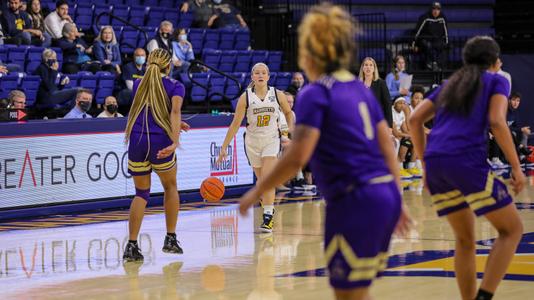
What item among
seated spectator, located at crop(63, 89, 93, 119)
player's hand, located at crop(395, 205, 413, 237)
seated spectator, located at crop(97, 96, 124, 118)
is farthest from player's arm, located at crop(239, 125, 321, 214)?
seated spectator, located at crop(97, 96, 124, 118)

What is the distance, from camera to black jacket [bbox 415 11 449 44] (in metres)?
23.3

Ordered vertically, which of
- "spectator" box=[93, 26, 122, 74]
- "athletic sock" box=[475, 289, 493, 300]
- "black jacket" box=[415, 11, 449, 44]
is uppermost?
"black jacket" box=[415, 11, 449, 44]

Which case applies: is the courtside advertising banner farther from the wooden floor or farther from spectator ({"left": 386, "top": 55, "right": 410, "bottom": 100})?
spectator ({"left": 386, "top": 55, "right": 410, "bottom": 100})

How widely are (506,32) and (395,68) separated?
6487 mm

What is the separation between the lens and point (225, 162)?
16219 millimetres

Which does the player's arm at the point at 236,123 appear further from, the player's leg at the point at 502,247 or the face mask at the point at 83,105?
the player's leg at the point at 502,247

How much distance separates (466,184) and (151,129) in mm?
4058

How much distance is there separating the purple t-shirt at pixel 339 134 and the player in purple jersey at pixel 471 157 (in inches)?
64.0

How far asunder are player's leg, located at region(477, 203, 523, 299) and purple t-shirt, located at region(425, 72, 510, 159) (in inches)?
14.7

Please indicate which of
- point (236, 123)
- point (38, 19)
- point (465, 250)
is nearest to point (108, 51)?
point (38, 19)

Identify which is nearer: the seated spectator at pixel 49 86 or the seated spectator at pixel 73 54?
Answer: the seated spectator at pixel 49 86

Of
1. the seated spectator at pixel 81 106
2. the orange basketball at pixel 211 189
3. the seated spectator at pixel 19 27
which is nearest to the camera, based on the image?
the orange basketball at pixel 211 189

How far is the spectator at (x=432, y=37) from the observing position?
917 inches

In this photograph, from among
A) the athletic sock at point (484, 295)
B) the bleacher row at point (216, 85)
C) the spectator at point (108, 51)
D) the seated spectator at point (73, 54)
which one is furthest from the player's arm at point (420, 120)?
the bleacher row at point (216, 85)
